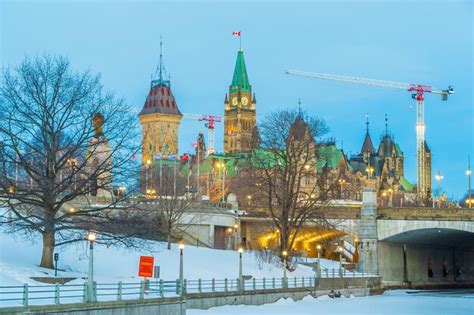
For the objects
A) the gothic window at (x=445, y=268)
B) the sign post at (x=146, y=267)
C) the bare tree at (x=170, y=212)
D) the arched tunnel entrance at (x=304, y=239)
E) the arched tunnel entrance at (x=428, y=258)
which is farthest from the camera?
the gothic window at (x=445, y=268)

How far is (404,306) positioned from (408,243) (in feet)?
91.2

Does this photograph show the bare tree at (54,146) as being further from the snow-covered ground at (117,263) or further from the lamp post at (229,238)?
the lamp post at (229,238)

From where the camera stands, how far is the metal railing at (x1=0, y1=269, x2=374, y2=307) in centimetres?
3350

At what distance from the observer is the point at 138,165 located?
48.6 metres

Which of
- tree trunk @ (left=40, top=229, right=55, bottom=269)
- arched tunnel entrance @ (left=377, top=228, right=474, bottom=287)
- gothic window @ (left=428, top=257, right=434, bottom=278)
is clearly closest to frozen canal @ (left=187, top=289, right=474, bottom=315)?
tree trunk @ (left=40, top=229, right=55, bottom=269)

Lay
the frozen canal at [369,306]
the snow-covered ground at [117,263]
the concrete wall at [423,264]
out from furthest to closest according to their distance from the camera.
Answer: the concrete wall at [423,264], the frozen canal at [369,306], the snow-covered ground at [117,263]

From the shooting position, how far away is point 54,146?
45.5 meters

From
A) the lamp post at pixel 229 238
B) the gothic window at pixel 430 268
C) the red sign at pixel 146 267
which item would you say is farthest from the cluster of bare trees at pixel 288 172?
the red sign at pixel 146 267

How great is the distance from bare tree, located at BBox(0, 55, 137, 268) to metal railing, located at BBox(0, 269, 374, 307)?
4.06 m

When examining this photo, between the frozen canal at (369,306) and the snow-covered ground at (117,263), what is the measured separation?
5050 millimetres

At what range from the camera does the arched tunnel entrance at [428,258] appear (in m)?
82.2

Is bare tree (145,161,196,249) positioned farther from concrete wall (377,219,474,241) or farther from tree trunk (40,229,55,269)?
tree trunk (40,229,55,269)

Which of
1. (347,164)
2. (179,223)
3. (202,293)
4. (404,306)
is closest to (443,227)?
(404,306)

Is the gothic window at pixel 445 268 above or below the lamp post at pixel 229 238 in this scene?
below
